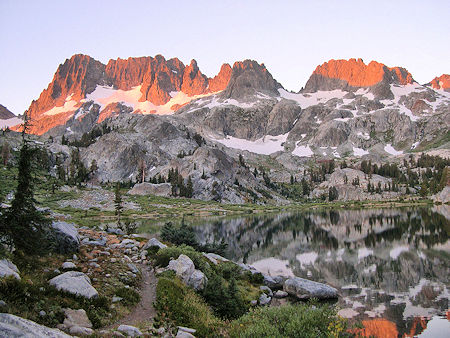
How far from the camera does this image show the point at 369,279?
30.4 metres

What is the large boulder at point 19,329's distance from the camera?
6441 mm

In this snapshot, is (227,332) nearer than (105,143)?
Yes

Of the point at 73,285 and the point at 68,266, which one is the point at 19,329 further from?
the point at 68,266

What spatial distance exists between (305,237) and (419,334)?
133 ft

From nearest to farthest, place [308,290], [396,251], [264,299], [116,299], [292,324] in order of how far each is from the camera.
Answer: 1. [292,324]
2. [116,299]
3. [264,299]
4. [308,290]
5. [396,251]

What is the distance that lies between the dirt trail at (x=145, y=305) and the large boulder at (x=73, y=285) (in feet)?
5.80

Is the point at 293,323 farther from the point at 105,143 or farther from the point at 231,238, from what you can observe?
the point at 105,143

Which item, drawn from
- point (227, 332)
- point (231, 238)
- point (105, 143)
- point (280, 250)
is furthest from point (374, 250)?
point (105, 143)

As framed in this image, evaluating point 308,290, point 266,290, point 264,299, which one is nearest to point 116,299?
point 264,299

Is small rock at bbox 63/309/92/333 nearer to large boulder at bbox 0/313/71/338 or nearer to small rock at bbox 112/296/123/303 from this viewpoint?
small rock at bbox 112/296/123/303

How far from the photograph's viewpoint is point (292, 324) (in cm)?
1073

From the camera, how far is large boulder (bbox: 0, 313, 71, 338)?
6.44 meters

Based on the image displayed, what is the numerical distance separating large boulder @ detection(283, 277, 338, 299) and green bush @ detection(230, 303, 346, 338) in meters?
13.8

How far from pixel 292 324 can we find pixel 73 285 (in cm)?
883
